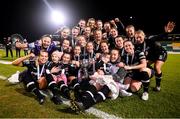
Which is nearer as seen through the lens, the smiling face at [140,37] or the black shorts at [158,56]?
the smiling face at [140,37]

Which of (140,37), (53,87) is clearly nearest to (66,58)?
(53,87)

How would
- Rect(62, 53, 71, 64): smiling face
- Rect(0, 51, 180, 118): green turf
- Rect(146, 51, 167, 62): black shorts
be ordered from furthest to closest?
Rect(146, 51, 167, 62): black shorts
Rect(62, 53, 71, 64): smiling face
Rect(0, 51, 180, 118): green turf

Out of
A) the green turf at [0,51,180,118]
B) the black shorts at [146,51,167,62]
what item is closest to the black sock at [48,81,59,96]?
the green turf at [0,51,180,118]

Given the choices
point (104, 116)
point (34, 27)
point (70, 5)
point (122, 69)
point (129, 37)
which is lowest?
point (104, 116)

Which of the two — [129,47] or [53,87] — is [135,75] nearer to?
[129,47]

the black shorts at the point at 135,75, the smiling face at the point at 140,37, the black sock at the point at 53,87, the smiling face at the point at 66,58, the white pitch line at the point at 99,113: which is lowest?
the white pitch line at the point at 99,113

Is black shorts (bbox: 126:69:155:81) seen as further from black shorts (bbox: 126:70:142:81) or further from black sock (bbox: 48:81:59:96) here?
black sock (bbox: 48:81:59:96)

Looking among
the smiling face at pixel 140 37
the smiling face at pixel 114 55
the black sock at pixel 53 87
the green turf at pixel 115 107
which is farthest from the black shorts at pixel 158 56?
the black sock at pixel 53 87

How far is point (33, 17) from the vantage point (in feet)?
145

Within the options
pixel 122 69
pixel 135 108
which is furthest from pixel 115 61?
pixel 135 108

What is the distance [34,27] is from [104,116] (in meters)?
40.8

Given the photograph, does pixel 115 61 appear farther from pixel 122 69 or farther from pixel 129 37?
pixel 129 37

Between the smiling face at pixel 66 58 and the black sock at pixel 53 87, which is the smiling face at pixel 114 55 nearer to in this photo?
the smiling face at pixel 66 58

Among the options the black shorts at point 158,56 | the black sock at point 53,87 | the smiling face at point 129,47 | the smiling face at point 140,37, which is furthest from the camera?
the black shorts at point 158,56
